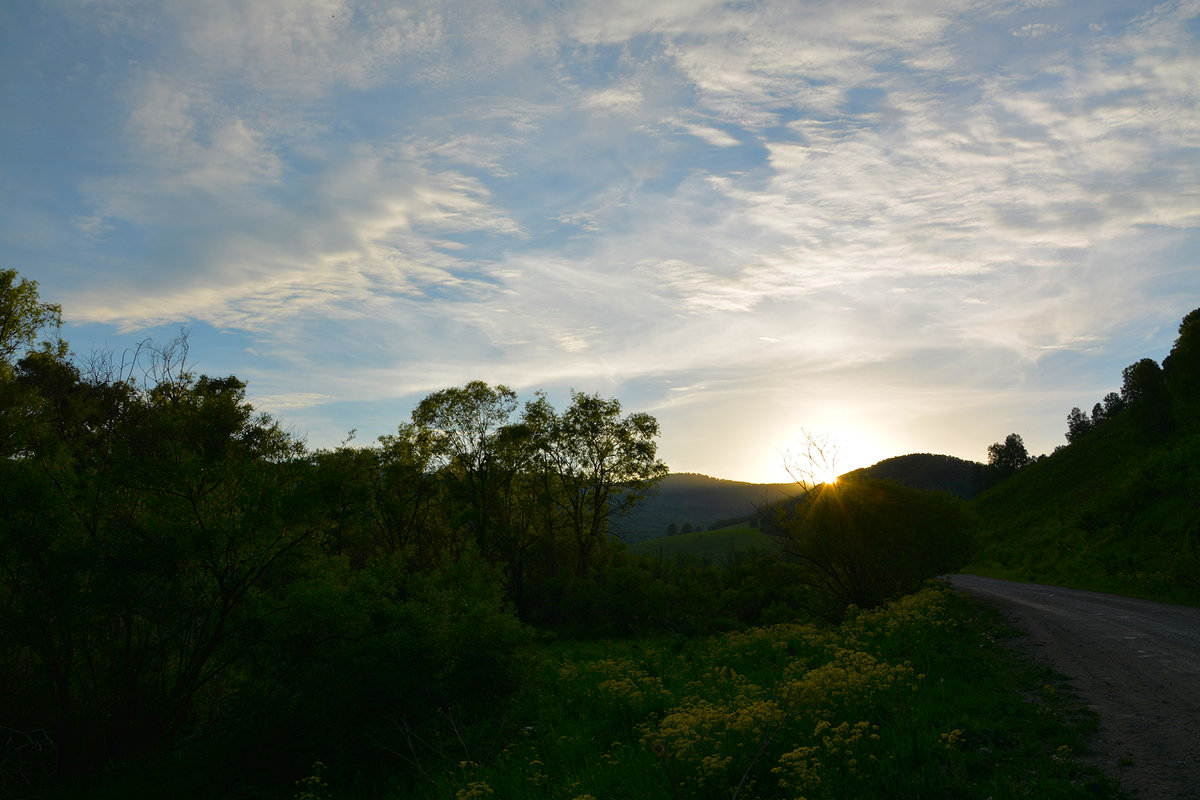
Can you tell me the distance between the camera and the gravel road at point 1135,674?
23.3 feet

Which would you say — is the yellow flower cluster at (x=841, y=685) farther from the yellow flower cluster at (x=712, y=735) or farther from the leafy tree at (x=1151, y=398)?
the leafy tree at (x=1151, y=398)

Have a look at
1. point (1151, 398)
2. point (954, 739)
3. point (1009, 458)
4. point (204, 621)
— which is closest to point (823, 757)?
point (954, 739)

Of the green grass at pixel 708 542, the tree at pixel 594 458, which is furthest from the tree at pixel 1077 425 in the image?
the tree at pixel 594 458

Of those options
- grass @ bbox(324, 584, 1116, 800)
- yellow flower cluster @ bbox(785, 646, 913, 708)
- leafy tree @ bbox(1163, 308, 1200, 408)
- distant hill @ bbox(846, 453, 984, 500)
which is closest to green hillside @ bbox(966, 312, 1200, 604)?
leafy tree @ bbox(1163, 308, 1200, 408)

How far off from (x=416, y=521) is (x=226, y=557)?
33.7 m

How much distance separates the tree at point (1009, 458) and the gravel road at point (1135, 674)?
81656mm

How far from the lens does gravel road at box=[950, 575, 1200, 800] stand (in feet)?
23.3

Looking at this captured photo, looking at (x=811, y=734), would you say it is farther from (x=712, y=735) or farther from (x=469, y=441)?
(x=469, y=441)

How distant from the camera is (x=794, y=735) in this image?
9406mm

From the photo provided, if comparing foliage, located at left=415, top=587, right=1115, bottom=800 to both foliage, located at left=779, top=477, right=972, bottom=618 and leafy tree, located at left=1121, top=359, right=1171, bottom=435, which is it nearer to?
foliage, located at left=779, top=477, right=972, bottom=618

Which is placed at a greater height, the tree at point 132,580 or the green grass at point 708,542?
the tree at point 132,580

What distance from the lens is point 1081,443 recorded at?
55.0m

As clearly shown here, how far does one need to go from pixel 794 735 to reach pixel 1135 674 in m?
6.35

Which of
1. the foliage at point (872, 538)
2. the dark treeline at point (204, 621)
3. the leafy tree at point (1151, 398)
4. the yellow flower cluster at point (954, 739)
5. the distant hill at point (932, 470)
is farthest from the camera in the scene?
the distant hill at point (932, 470)
